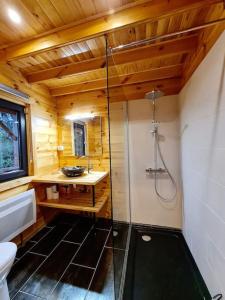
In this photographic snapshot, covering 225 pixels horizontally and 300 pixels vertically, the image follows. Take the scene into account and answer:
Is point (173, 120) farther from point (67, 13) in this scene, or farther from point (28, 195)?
point (28, 195)

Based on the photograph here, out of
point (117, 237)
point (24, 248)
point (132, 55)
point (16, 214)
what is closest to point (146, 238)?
point (117, 237)

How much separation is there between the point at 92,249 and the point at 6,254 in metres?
1.02

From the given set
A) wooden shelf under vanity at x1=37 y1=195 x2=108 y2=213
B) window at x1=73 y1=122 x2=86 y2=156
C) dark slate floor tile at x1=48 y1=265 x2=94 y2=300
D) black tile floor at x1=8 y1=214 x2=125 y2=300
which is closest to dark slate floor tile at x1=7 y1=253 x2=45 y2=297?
black tile floor at x1=8 y1=214 x2=125 y2=300

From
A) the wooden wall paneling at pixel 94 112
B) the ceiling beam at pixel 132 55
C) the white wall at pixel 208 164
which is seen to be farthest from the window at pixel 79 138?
the white wall at pixel 208 164

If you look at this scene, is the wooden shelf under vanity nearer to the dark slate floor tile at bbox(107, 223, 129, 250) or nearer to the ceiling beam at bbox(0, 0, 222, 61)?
the dark slate floor tile at bbox(107, 223, 129, 250)

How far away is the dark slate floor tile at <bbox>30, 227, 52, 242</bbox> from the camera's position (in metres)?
2.08

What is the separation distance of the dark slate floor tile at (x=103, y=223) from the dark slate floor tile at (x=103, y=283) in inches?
25.7

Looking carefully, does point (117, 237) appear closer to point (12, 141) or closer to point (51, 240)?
point (51, 240)

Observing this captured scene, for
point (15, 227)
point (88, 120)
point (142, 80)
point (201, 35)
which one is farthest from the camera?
point (88, 120)

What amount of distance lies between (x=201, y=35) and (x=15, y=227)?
2880mm

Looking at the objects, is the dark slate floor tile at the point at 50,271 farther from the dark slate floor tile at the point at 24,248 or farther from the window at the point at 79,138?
the window at the point at 79,138

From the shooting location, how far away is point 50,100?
263 cm

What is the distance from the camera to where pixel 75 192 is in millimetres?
2547

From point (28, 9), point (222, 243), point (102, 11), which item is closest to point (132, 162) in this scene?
point (222, 243)
